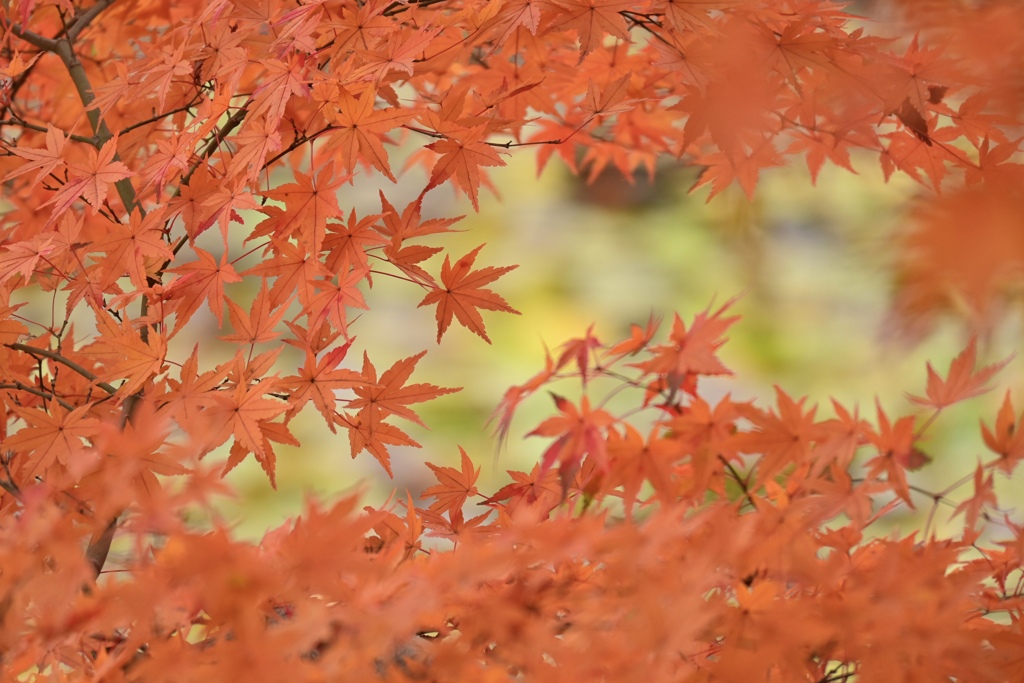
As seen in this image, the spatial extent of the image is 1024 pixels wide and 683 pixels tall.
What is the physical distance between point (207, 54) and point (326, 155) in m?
0.16

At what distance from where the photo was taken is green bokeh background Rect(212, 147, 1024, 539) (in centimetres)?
238

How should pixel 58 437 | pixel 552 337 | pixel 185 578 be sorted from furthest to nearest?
pixel 552 337, pixel 58 437, pixel 185 578

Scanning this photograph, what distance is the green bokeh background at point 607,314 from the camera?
2377 millimetres

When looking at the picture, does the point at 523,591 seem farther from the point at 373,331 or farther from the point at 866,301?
the point at 866,301

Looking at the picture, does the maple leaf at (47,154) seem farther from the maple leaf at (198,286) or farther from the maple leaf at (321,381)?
the maple leaf at (321,381)

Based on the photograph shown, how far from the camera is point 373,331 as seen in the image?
8.87ft

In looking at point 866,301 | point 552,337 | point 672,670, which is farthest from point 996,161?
point 866,301

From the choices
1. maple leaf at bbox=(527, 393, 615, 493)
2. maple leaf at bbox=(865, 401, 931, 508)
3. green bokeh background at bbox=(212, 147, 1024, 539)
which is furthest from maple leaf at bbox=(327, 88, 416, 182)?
green bokeh background at bbox=(212, 147, 1024, 539)

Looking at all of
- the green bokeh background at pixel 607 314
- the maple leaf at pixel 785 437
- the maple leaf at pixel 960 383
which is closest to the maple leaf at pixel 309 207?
the maple leaf at pixel 785 437

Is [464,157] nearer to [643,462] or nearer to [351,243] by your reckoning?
[351,243]

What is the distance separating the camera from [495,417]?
0.77 metres

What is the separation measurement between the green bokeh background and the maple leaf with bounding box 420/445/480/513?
1.34 meters

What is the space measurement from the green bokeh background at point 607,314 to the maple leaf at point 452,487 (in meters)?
1.34

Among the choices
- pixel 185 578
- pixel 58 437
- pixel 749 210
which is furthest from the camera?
pixel 749 210
